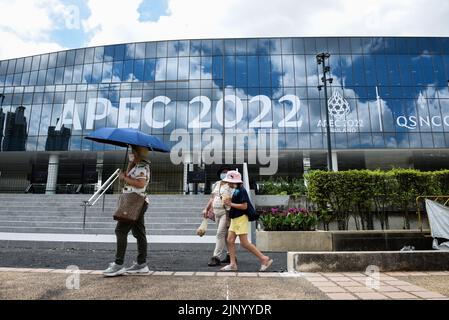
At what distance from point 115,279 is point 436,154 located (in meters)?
32.6

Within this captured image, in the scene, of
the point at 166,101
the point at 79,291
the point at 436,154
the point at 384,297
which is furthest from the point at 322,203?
the point at 436,154

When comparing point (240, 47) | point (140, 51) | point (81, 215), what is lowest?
point (81, 215)

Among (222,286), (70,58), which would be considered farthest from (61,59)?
(222,286)

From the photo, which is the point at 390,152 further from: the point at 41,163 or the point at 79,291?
the point at 41,163

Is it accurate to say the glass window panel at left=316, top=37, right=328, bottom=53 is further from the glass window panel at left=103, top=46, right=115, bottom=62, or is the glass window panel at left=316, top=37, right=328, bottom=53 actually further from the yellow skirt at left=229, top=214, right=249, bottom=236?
the yellow skirt at left=229, top=214, right=249, bottom=236

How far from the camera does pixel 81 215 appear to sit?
455 inches

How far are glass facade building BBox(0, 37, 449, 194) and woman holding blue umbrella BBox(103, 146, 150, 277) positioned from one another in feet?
74.8

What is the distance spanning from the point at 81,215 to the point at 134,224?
8537 mm

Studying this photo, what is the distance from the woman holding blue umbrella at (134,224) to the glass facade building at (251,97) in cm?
2280

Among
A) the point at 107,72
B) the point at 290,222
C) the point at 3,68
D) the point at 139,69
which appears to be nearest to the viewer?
Answer: the point at 290,222

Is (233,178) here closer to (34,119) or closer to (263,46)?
(263,46)

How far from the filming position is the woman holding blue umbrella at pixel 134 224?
13.3ft

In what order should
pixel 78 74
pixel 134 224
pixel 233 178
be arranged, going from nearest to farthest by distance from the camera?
pixel 134 224 → pixel 233 178 → pixel 78 74

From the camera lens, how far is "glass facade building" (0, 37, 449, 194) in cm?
2711
